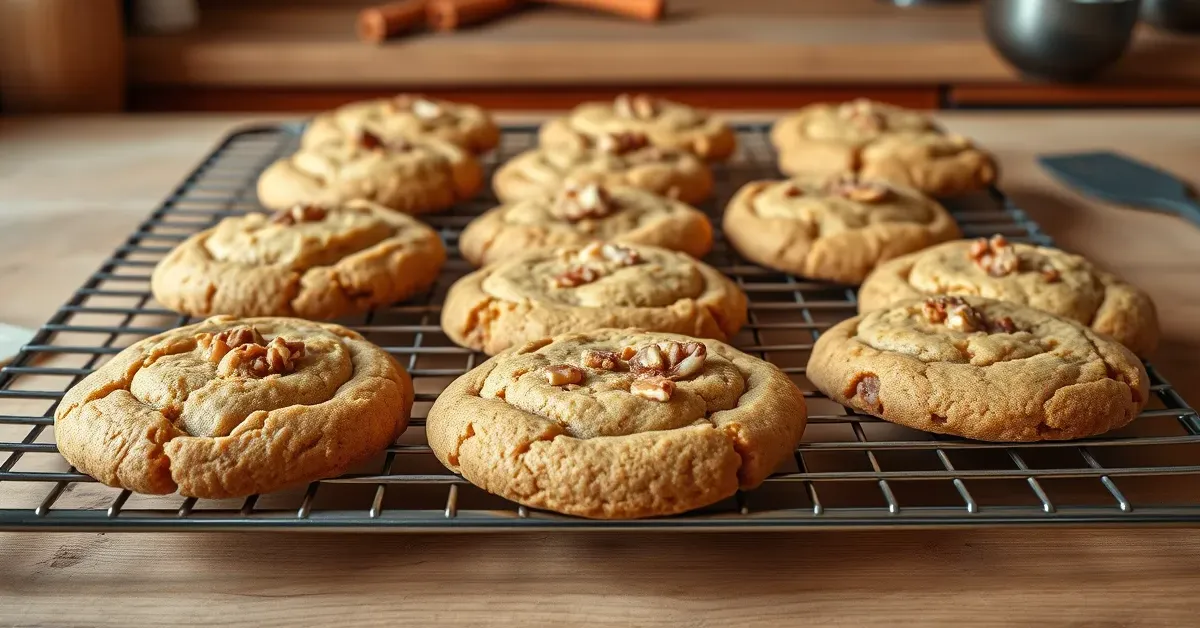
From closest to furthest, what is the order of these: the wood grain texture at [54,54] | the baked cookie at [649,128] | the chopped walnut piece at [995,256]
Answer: the chopped walnut piece at [995,256] → the baked cookie at [649,128] → the wood grain texture at [54,54]

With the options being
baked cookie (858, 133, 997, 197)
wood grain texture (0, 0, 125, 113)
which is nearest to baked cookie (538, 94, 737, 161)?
baked cookie (858, 133, 997, 197)

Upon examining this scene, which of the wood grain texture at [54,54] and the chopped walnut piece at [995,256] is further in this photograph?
the wood grain texture at [54,54]

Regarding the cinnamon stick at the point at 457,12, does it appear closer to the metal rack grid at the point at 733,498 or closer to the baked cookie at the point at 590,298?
the metal rack grid at the point at 733,498

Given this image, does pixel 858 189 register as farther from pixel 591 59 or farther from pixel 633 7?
pixel 633 7

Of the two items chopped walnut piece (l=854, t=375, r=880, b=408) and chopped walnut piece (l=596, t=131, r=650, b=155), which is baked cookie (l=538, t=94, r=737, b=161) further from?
chopped walnut piece (l=854, t=375, r=880, b=408)

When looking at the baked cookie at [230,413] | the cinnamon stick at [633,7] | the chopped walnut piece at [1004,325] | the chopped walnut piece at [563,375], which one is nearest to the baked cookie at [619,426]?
the chopped walnut piece at [563,375]

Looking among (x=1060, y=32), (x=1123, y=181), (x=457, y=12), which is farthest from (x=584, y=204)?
(x=457, y=12)
